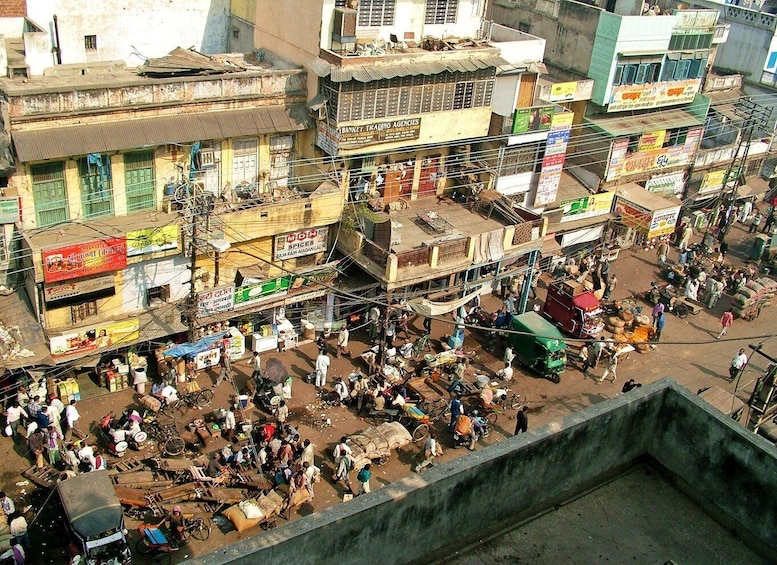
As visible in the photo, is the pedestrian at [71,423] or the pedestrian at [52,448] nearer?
the pedestrian at [52,448]

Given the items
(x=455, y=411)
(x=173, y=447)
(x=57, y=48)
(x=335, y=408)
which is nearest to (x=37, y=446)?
(x=173, y=447)

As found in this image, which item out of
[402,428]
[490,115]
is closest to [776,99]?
[490,115]

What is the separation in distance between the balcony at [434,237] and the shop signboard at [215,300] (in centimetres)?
509

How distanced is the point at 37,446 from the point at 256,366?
824cm

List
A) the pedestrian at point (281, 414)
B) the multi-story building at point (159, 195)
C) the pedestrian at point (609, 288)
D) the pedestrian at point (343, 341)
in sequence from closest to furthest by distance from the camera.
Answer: the multi-story building at point (159, 195), the pedestrian at point (281, 414), the pedestrian at point (343, 341), the pedestrian at point (609, 288)

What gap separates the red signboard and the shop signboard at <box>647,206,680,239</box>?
25685 mm

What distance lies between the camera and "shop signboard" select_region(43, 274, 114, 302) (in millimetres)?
25453

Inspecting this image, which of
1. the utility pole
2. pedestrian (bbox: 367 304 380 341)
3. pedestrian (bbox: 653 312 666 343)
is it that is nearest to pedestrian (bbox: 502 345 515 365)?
pedestrian (bbox: 367 304 380 341)

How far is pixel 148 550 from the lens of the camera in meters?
21.8

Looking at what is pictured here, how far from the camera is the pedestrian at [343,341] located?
103 ft

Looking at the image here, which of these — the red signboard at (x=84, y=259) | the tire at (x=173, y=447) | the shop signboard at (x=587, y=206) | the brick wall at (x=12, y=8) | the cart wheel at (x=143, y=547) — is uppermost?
the brick wall at (x=12, y=8)

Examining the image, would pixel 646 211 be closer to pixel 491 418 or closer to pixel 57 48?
pixel 491 418

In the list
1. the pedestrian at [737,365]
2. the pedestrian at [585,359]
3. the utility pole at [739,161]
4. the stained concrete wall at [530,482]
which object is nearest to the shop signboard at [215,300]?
the pedestrian at [585,359]

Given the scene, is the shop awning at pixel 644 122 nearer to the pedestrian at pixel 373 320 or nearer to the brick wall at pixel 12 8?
the pedestrian at pixel 373 320
